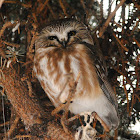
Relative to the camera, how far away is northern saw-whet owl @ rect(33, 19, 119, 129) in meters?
1.54

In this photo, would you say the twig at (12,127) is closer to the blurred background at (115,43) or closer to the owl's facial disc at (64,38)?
the blurred background at (115,43)

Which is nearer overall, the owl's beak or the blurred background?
the owl's beak

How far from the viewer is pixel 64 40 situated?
160 cm

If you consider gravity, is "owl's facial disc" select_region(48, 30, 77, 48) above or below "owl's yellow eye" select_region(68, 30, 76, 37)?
below

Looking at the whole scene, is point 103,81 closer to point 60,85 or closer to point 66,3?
point 60,85

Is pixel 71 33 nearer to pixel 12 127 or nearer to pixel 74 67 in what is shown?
pixel 74 67

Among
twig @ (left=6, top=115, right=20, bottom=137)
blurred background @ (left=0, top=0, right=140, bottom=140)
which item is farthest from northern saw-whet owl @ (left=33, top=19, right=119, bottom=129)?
twig @ (left=6, top=115, right=20, bottom=137)

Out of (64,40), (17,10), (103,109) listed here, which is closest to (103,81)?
(103,109)

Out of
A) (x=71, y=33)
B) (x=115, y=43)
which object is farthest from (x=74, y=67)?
(x=115, y=43)

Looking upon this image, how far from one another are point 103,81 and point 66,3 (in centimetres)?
78

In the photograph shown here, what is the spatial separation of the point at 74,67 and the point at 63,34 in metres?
0.26

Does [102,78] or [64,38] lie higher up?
[64,38]

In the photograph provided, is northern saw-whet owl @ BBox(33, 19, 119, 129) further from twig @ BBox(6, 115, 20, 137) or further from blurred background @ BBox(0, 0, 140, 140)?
twig @ BBox(6, 115, 20, 137)

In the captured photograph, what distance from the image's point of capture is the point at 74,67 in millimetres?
1516
